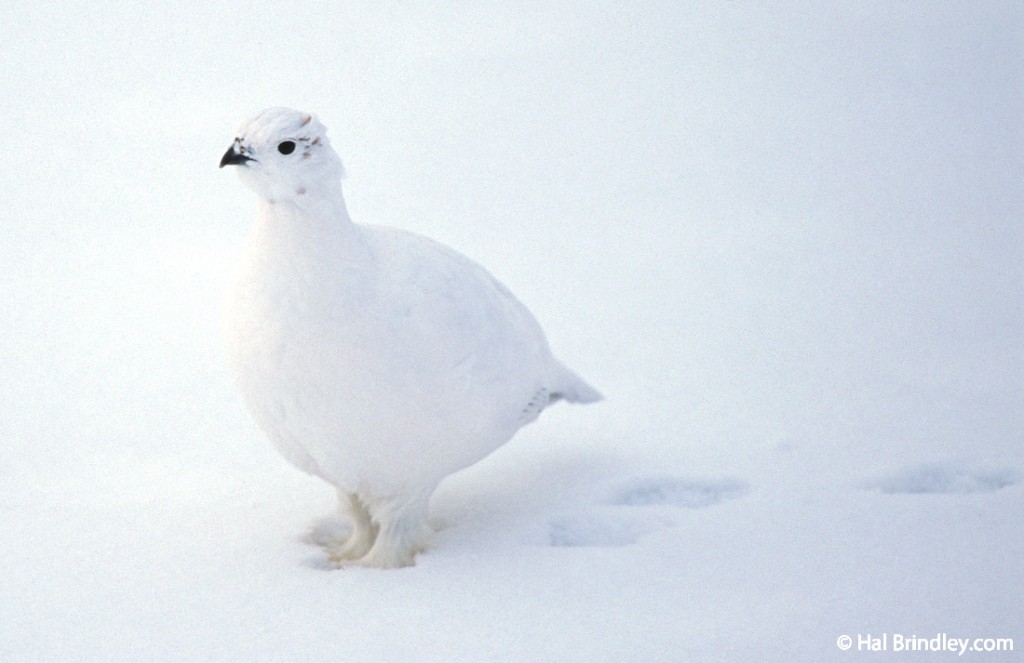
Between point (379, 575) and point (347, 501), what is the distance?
0.49 metres

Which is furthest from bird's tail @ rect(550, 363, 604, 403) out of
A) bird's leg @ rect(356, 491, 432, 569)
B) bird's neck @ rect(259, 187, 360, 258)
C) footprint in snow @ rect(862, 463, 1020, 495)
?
bird's neck @ rect(259, 187, 360, 258)

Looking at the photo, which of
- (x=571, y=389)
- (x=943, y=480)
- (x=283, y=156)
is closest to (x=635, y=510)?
(x=571, y=389)

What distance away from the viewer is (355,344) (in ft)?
12.0

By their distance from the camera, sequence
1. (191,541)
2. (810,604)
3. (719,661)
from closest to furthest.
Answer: (719,661), (810,604), (191,541)

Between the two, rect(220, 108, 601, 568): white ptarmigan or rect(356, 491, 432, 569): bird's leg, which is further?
rect(356, 491, 432, 569): bird's leg

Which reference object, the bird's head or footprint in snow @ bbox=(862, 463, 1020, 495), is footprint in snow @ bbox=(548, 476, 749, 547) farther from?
the bird's head

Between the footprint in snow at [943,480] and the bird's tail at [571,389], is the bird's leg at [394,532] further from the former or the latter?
the footprint in snow at [943,480]

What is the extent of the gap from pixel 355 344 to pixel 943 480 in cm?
235

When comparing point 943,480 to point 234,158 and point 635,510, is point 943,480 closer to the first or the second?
point 635,510

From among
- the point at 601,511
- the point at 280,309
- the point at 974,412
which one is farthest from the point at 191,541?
the point at 974,412

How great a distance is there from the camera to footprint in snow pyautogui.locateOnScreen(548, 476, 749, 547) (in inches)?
165

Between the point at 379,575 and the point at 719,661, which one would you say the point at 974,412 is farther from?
the point at 379,575

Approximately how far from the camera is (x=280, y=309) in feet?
12.0

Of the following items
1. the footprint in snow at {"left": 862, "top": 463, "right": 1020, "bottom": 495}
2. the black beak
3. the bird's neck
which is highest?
the black beak
